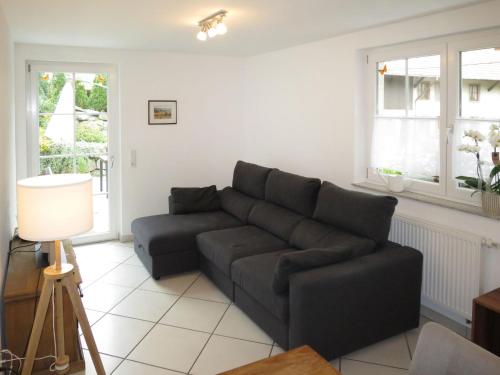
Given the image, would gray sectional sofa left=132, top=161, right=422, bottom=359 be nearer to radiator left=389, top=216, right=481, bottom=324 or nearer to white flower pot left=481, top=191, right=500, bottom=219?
radiator left=389, top=216, right=481, bottom=324

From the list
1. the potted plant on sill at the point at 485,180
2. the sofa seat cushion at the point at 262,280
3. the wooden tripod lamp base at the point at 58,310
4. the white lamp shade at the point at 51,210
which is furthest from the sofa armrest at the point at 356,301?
the white lamp shade at the point at 51,210

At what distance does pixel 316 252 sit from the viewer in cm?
276

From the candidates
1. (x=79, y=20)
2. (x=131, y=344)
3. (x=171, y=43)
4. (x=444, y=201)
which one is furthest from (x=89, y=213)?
(x=171, y=43)

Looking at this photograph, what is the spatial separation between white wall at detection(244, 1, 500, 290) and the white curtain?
0.19 metres

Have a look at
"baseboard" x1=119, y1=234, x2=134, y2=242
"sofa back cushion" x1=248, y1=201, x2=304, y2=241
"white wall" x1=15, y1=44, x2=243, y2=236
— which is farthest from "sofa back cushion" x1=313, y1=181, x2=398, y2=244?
"baseboard" x1=119, y1=234, x2=134, y2=242

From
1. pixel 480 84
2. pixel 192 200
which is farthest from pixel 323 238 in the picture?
pixel 192 200

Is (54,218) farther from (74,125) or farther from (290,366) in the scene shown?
(74,125)

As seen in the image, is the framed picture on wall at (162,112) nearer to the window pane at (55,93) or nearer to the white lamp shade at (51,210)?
the window pane at (55,93)

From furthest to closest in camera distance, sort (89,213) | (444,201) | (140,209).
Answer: (140,209), (444,201), (89,213)

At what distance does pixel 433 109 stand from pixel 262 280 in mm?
1881

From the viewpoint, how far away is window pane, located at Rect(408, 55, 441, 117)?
325 cm

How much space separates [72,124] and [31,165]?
65 centimetres

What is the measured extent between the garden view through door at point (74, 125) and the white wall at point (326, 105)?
1.85 meters

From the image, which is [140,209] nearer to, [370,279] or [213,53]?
[213,53]
